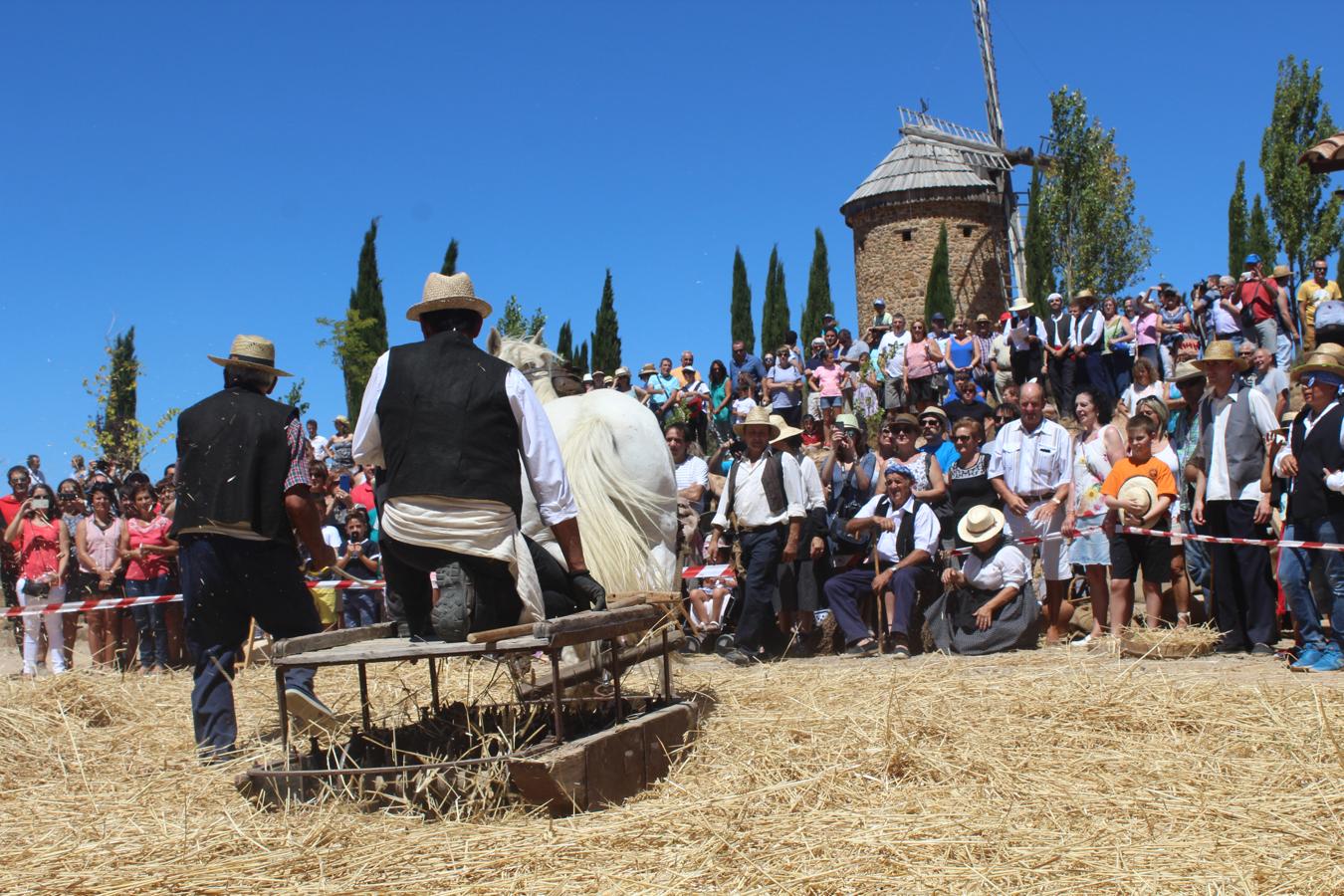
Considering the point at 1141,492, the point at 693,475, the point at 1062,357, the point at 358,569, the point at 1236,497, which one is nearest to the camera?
the point at 1236,497

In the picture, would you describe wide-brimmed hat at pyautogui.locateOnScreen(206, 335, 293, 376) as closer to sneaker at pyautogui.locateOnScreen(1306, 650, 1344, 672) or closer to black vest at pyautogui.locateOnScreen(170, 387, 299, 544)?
black vest at pyautogui.locateOnScreen(170, 387, 299, 544)

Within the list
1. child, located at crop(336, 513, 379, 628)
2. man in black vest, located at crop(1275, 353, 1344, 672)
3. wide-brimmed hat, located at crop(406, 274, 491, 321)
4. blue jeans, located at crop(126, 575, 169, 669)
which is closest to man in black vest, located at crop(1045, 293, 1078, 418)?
man in black vest, located at crop(1275, 353, 1344, 672)

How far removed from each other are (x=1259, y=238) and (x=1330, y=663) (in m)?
28.5

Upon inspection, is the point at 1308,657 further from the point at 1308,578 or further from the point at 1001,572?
the point at 1001,572

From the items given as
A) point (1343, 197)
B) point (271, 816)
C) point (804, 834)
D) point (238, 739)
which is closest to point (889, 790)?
point (804, 834)

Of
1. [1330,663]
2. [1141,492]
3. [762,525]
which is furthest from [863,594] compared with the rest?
[1330,663]

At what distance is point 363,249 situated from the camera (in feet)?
102

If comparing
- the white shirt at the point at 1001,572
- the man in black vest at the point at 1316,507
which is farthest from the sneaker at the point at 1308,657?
the white shirt at the point at 1001,572

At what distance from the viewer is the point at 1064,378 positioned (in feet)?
47.6

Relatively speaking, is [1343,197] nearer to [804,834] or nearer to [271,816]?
[804,834]

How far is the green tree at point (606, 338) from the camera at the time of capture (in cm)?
3847

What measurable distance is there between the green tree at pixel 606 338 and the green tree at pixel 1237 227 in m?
18.2

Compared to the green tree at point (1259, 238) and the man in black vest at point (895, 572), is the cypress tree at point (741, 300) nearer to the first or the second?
the green tree at point (1259, 238)

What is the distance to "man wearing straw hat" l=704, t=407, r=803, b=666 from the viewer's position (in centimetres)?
886
